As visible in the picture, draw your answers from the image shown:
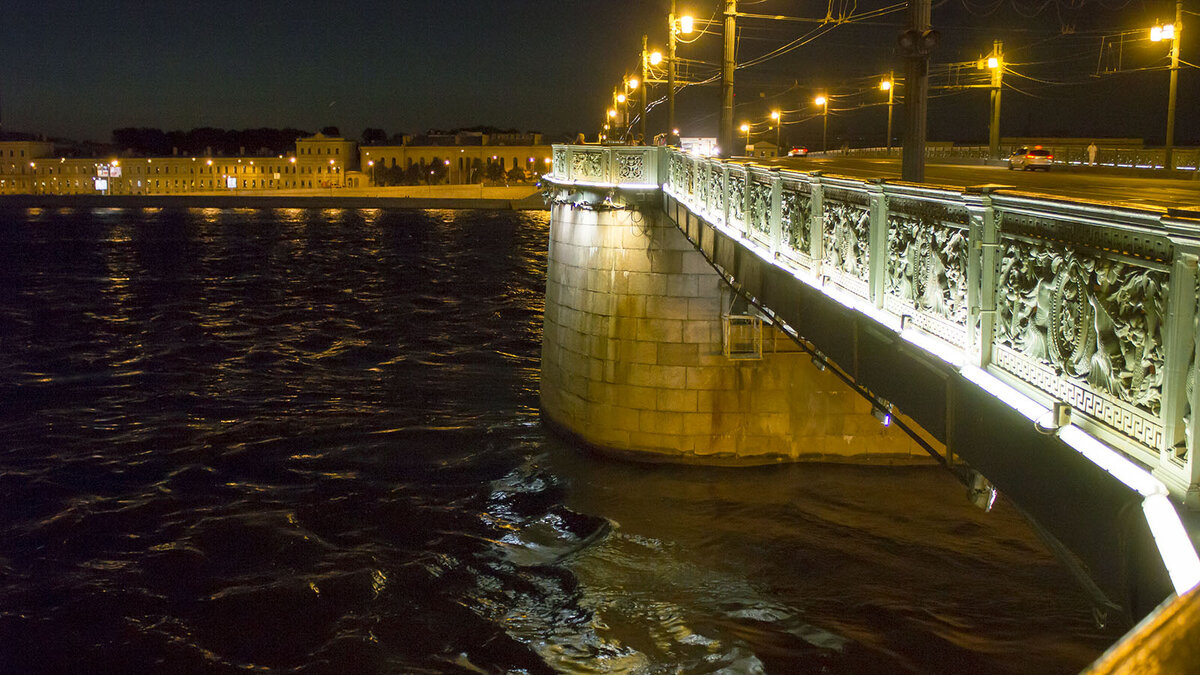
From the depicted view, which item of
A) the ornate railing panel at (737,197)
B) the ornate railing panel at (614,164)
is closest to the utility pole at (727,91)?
the ornate railing panel at (614,164)

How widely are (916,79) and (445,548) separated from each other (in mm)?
8136

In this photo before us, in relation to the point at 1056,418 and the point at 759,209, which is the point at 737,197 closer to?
the point at 759,209

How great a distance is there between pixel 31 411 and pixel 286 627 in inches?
475

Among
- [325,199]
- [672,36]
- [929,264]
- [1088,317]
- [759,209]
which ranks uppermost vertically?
[672,36]

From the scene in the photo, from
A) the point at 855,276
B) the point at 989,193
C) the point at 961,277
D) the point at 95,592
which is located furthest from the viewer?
the point at 95,592

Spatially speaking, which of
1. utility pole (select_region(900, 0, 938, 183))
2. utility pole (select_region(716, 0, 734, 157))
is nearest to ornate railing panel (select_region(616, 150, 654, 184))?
utility pole (select_region(716, 0, 734, 157))

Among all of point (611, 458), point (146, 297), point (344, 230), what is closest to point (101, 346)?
point (146, 297)

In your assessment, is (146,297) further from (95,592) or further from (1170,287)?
(1170,287)

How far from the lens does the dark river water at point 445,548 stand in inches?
393

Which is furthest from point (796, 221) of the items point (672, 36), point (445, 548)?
point (672, 36)

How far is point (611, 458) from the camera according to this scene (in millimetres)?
15000

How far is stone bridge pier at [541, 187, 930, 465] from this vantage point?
14141 mm

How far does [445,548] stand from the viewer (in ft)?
41.7

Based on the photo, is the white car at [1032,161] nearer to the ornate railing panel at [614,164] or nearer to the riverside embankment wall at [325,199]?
the ornate railing panel at [614,164]
